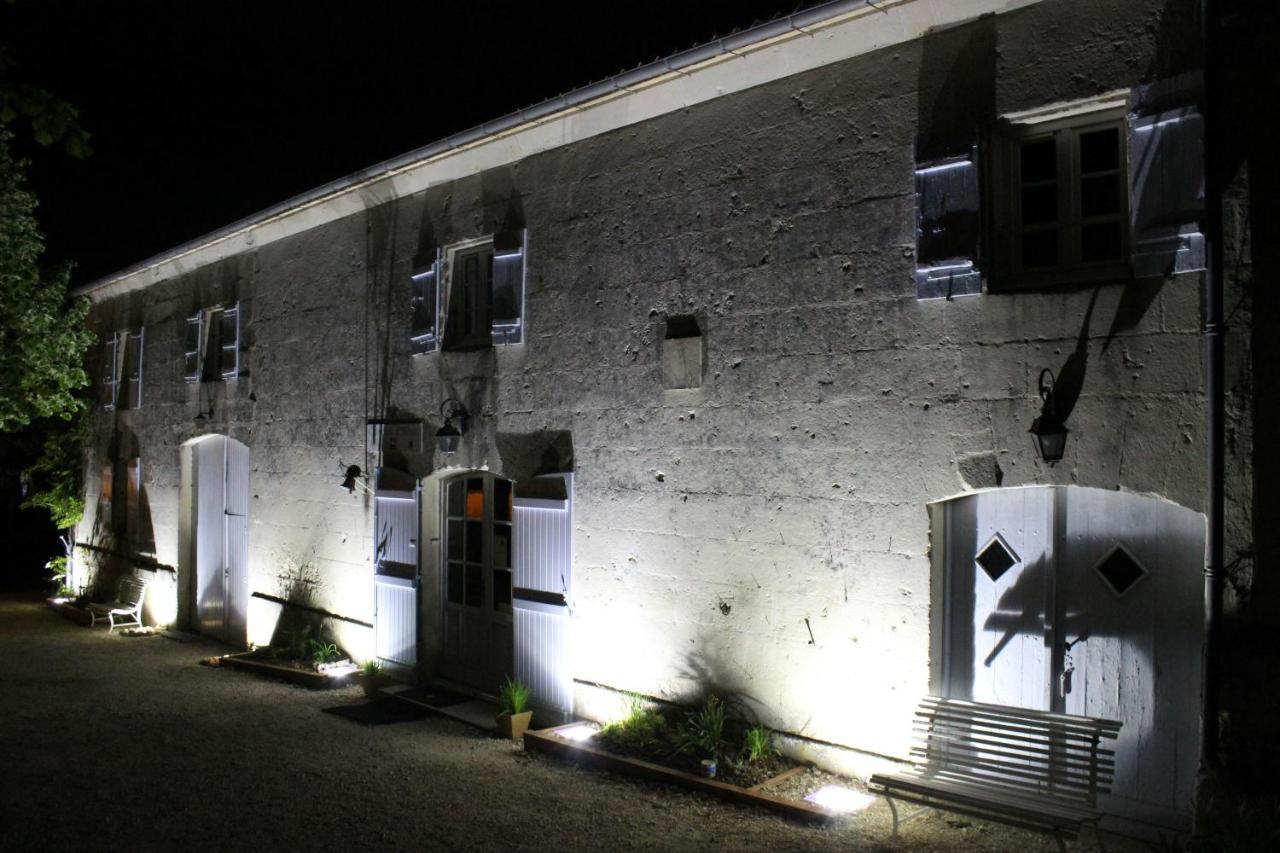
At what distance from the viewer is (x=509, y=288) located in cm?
782

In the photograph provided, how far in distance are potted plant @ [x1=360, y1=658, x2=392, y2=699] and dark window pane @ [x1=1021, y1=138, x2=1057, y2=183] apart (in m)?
6.62

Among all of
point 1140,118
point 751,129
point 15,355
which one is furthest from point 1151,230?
point 15,355

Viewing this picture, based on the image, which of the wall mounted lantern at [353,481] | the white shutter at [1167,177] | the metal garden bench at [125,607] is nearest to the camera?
the white shutter at [1167,177]

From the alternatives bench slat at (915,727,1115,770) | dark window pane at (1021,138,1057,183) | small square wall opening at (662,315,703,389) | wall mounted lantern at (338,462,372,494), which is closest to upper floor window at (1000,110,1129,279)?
dark window pane at (1021,138,1057,183)

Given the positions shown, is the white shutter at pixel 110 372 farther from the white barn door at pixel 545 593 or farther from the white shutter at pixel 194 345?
the white barn door at pixel 545 593

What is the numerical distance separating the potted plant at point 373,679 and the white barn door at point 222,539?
3114 millimetres

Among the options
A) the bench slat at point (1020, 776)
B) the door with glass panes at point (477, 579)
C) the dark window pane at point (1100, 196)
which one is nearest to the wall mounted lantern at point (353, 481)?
the door with glass panes at point (477, 579)

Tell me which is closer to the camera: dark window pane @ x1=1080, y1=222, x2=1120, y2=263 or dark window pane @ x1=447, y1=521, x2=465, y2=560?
dark window pane @ x1=1080, y1=222, x2=1120, y2=263

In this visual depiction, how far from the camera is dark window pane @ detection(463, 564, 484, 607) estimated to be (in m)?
8.38

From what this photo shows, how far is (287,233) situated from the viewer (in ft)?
34.4

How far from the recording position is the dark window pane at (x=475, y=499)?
844cm

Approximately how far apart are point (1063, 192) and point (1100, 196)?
0.18 m

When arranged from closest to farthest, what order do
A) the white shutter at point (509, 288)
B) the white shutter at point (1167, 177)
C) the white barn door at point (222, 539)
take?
the white shutter at point (1167, 177)
the white shutter at point (509, 288)
the white barn door at point (222, 539)

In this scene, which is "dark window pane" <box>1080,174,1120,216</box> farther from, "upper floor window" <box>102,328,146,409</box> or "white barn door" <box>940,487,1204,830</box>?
"upper floor window" <box>102,328,146,409</box>
